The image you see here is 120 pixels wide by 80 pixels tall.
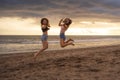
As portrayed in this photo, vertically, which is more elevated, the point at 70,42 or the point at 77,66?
the point at 70,42

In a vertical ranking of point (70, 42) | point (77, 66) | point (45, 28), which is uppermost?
point (45, 28)

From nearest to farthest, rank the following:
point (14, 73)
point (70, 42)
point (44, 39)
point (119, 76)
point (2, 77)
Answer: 1. point (119, 76)
2. point (2, 77)
3. point (14, 73)
4. point (44, 39)
5. point (70, 42)

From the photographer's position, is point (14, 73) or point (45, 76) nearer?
point (45, 76)

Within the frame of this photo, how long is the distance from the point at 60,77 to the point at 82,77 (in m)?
0.88

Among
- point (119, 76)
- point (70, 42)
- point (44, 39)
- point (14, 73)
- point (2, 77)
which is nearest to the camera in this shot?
point (119, 76)

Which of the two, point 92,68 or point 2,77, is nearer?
point 2,77

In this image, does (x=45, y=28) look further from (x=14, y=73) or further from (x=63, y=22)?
(x=14, y=73)

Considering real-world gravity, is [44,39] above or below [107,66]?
above

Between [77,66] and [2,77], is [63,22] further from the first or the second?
[2,77]

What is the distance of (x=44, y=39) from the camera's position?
44.7 ft

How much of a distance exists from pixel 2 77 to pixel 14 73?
36.2 inches

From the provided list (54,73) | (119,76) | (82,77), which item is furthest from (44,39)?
(119,76)

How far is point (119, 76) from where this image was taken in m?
11.1

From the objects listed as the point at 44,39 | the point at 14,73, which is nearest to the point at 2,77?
the point at 14,73
